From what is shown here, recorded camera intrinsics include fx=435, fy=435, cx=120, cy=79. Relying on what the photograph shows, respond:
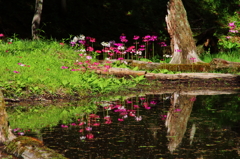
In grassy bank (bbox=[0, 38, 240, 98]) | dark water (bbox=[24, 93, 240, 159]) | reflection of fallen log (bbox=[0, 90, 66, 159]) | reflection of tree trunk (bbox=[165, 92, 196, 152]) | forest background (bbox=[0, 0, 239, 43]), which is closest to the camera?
reflection of fallen log (bbox=[0, 90, 66, 159])

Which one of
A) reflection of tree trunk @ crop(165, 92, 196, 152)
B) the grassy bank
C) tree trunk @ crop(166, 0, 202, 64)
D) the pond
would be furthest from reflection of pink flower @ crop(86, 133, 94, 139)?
tree trunk @ crop(166, 0, 202, 64)

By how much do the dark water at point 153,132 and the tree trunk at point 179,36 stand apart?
4.88 metres

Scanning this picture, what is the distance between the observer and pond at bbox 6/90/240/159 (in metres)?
5.44

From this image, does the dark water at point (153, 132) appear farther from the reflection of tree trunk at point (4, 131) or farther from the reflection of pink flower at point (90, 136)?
the reflection of tree trunk at point (4, 131)

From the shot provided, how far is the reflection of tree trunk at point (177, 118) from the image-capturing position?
240 inches

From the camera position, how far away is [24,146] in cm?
504

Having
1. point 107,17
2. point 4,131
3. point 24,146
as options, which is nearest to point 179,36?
point 107,17

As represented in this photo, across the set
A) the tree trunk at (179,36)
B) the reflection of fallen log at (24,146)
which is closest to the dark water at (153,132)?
the reflection of fallen log at (24,146)

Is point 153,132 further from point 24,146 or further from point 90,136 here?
point 24,146

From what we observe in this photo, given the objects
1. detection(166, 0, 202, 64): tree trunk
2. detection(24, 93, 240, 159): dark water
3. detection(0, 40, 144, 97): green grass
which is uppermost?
detection(166, 0, 202, 64): tree trunk

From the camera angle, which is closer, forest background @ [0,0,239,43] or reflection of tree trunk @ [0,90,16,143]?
reflection of tree trunk @ [0,90,16,143]

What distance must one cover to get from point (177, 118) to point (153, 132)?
1.16 m

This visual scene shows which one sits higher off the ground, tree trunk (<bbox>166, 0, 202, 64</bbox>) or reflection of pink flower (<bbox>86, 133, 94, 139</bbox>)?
tree trunk (<bbox>166, 0, 202, 64</bbox>)

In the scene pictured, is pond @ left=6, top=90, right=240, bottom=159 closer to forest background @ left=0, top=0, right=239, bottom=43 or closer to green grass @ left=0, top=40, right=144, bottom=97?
green grass @ left=0, top=40, right=144, bottom=97
